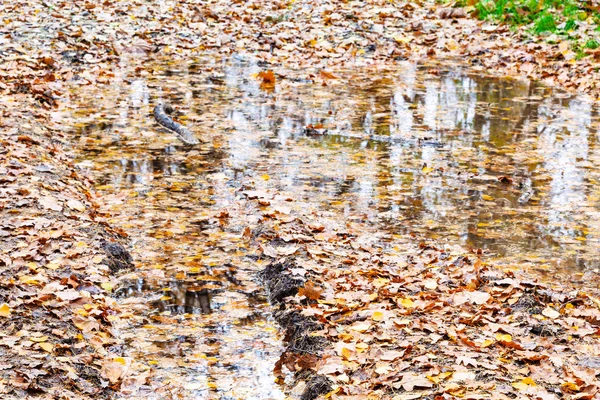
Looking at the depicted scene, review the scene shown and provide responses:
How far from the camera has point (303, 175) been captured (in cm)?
816

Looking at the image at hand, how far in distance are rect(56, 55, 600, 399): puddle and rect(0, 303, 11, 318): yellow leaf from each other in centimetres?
83

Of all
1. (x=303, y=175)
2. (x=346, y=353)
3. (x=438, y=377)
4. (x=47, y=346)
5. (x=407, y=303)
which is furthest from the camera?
(x=303, y=175)

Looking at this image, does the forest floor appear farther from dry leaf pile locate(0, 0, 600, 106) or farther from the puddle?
dry leaf pile locate(0, 0, 600, 106)

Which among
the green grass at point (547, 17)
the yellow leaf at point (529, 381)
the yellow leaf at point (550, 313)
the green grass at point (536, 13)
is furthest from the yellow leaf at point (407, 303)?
the green grass at point (536, 13)

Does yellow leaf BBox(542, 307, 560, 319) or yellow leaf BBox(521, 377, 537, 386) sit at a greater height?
yellow leaf BBox(542, 307, 560, 319)

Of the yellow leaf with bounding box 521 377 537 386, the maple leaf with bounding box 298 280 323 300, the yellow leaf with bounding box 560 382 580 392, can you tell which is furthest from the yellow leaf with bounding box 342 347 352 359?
the yellow leaf with bounding box 560 382 580 392

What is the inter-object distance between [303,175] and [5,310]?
4.07m

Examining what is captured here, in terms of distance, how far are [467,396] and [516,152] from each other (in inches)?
215

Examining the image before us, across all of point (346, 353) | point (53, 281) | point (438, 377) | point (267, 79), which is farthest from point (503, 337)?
point (267, 79)

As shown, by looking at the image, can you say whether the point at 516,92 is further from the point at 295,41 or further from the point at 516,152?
the point at 295,41

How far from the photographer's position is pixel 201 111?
34.8ft

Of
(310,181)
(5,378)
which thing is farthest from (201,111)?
(5,378)

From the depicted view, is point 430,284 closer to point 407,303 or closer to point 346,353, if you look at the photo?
point 407,303

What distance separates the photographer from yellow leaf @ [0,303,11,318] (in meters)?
4.70
